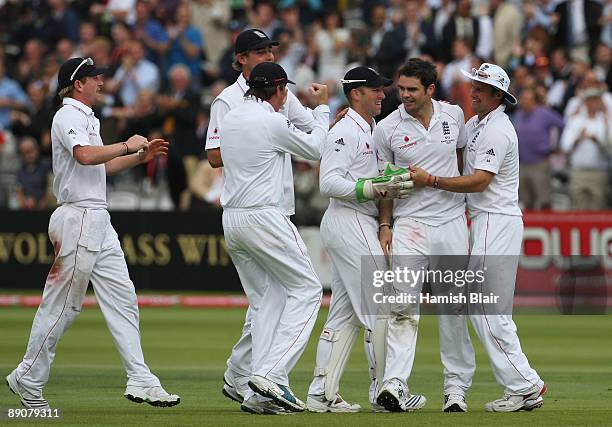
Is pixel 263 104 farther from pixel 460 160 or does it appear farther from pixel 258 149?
pixel 460 160

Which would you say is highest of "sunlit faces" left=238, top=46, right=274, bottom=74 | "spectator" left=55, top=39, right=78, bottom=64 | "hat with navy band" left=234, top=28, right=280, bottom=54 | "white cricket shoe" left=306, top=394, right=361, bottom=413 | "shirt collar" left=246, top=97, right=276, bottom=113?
"spectator" left=55, top=39, right=78, bottom=64

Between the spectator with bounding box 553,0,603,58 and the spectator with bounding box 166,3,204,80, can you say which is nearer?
the spectator with bounding box 553,0,603,58

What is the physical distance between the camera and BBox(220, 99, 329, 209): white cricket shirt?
9.94 metres

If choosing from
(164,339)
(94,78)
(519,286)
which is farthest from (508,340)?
(519,286)

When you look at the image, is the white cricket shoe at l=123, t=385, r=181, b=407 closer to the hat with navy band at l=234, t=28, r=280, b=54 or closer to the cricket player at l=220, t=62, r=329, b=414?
the cricket player at l=220, t=62, r=329, b=414

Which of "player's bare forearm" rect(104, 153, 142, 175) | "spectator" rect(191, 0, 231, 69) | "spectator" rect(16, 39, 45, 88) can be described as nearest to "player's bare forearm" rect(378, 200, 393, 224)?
"player's bare forearm" rect(104, 153, 142, 175)

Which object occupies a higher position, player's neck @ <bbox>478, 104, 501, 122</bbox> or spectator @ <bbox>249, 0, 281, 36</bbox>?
spectator @ <bbox>249, 0, 281, 36</bbox>

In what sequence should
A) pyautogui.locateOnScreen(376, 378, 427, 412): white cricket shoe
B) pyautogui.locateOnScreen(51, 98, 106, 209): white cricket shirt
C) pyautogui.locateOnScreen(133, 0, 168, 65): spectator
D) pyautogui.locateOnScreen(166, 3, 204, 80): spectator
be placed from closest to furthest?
pyautogui.locateOnScreen(376, 378, 427, 412): white cricket shoe → pyautogui.locateOnScreen(51, 98, 106, 209): white cricket shirt → pyautogui.locateOnScreen(166, 3, 204, 80): spectator → pyautogui.locateOnScreen(133, 0, 168, 65): spectator

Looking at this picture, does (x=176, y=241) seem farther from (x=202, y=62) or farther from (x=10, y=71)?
(x=10, y=71)

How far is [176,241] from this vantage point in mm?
20953

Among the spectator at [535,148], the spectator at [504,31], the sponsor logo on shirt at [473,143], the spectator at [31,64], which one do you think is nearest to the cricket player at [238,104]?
the sponsor logo on shirt at [473,143]

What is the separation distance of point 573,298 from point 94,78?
10.6 m

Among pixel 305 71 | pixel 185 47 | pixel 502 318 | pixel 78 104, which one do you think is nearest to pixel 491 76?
pixel 502 318

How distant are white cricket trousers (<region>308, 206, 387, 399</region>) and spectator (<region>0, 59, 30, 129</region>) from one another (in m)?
14.5
